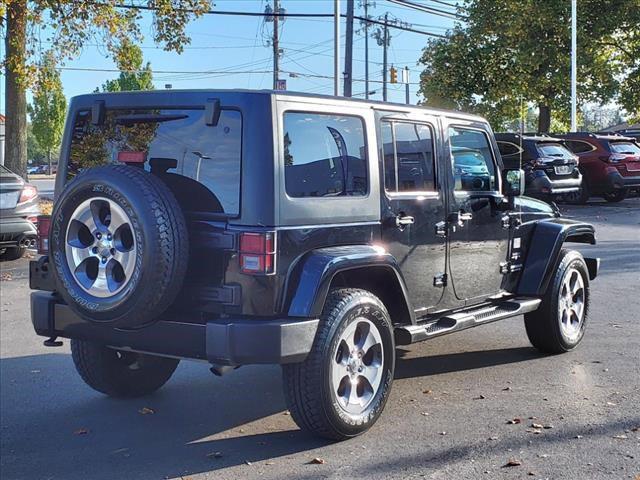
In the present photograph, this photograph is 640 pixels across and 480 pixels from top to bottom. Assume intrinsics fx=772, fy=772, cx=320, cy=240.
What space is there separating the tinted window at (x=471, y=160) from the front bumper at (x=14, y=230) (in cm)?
695

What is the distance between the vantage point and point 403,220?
186 inches

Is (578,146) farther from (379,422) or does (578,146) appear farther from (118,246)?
(118,246)

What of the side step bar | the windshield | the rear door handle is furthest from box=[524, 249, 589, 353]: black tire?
the windshield

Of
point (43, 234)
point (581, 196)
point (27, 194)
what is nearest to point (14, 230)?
point (27, 194)

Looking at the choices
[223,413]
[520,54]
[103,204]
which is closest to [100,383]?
[223,413]

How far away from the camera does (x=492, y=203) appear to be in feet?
18.6

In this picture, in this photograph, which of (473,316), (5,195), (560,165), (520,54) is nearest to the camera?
(473,316)

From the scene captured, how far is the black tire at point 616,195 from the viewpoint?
1997cm

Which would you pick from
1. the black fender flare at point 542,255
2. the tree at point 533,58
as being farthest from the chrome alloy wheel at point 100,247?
the tree at point 533,58

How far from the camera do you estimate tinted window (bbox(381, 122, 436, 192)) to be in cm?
472

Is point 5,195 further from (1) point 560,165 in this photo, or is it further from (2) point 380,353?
(1) point 560,165

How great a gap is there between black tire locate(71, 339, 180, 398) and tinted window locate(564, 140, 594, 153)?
16.8 meters

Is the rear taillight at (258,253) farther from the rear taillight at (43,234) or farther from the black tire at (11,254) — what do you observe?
the black tire at (11,254)

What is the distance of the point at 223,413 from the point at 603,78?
27.5 meters
